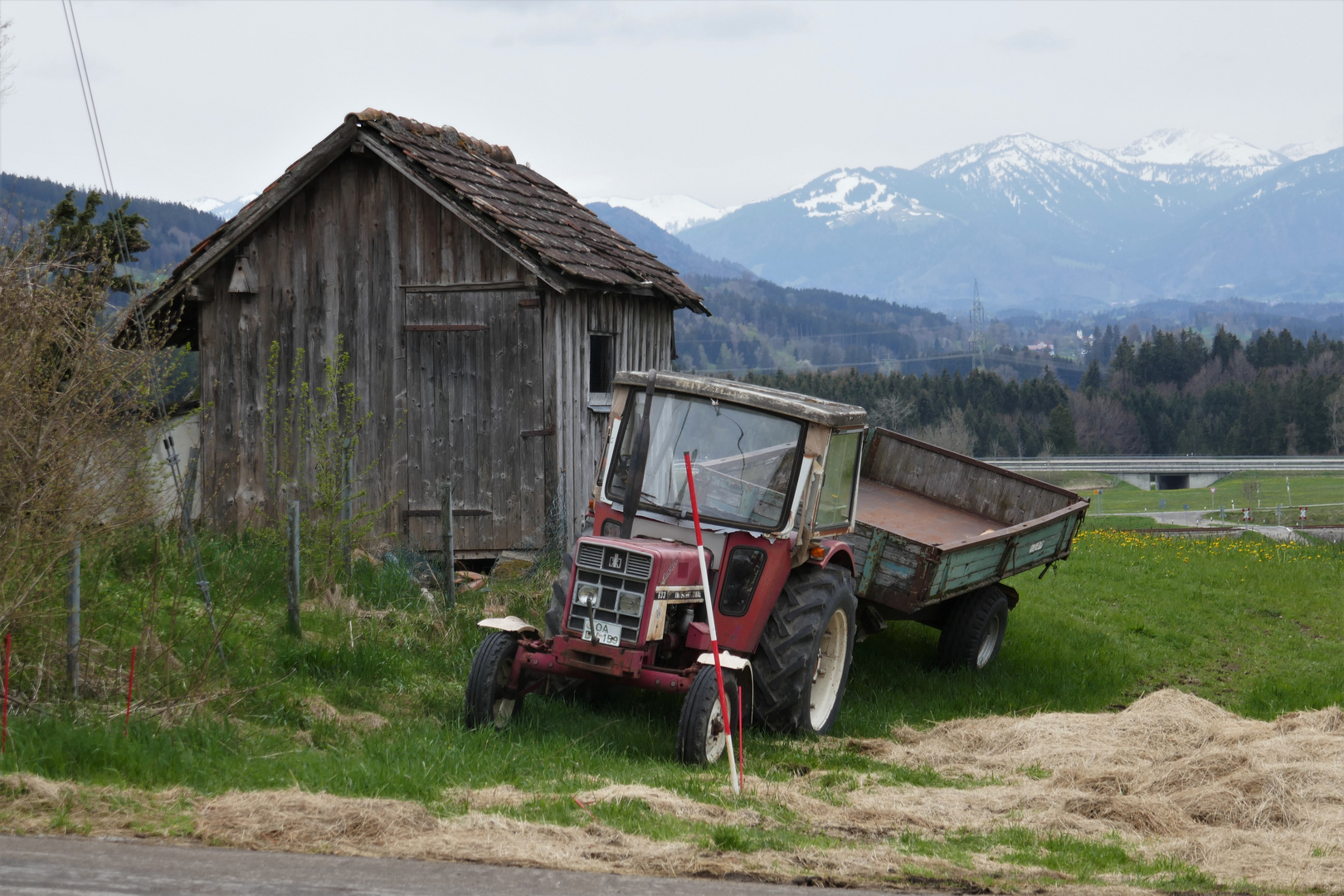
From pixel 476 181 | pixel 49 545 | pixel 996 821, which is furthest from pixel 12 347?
pixel 476 181

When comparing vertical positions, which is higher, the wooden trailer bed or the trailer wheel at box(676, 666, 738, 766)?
the wooden trailer bed

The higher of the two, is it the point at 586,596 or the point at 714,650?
the point at 586,596

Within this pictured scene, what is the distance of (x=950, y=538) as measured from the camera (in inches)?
469

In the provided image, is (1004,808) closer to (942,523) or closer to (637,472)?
(637,472)

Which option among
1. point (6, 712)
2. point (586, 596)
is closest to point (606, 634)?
point (586, 596)

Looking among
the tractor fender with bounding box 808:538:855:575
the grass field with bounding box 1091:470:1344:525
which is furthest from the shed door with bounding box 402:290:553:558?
the grass field with bounding box 1091:470:1344:525

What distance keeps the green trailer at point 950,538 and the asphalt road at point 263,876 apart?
4.66m

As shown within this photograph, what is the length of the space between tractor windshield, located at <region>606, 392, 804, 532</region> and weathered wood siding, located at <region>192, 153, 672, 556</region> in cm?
494

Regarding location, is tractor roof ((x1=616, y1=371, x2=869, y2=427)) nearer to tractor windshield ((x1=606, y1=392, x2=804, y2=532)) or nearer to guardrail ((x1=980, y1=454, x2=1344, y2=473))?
tractor windshield ((x1=606, y1=392, x2=804, y2=532))

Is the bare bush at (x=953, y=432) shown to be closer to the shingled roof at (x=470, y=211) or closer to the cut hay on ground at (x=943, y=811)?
the shingled roof at (x=470, y=211)

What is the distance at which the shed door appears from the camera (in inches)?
500

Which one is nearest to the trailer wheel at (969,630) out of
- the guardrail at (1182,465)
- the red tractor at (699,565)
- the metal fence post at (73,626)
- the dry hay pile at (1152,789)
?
the dry hay pile at (1152,789)

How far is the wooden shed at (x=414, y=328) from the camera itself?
12680 millimetres

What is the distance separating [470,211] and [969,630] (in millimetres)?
6555
